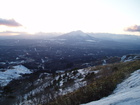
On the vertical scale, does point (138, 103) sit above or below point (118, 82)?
above

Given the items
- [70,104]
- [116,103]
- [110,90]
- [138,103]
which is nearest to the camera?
[138,103]

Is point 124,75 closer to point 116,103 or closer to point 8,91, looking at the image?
point 116,103

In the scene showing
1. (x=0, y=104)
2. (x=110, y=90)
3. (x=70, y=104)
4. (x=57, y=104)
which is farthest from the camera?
(x=0, y=104)

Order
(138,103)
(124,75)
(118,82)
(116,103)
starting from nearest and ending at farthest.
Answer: (138,103) < (116,103) < (118,82) < (124,75)

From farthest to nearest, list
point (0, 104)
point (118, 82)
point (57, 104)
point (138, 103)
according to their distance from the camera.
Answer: point (0, 104) < point (118, 82) < point (57, 104) < point (138, 103)

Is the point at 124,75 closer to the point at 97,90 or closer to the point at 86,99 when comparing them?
the point at 97,90

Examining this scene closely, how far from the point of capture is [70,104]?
4.70 metres

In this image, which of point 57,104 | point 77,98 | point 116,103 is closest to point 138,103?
point 116,103

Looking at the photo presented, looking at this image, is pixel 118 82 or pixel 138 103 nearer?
pixel 138 103

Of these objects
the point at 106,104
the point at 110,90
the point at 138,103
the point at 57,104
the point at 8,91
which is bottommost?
the point at 8,91

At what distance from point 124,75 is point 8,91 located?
104 ft

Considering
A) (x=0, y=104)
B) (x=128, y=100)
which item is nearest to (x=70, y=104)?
(x=128, y=100)

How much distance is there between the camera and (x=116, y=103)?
327cm

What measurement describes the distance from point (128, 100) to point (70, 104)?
2.38m
